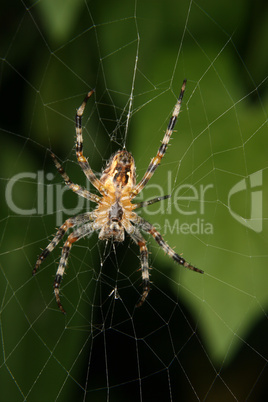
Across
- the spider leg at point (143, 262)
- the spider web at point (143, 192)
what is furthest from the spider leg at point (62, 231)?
the spider leg at point (143, 262)

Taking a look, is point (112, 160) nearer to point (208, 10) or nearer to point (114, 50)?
point (114, 50)

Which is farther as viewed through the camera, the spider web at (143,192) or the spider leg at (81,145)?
the spider leg at (81,145)

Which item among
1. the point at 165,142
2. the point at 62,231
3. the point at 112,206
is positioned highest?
the point at 165,142

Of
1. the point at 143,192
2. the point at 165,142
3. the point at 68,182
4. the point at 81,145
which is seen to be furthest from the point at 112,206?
the point at 165,142

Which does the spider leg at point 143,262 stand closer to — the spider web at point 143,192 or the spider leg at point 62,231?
the spider web at point 143,192

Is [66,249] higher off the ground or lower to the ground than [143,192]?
lower

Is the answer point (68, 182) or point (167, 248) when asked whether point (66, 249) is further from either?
point (167, 248)

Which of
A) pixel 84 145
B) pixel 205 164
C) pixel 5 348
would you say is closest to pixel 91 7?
pixel 84 145
